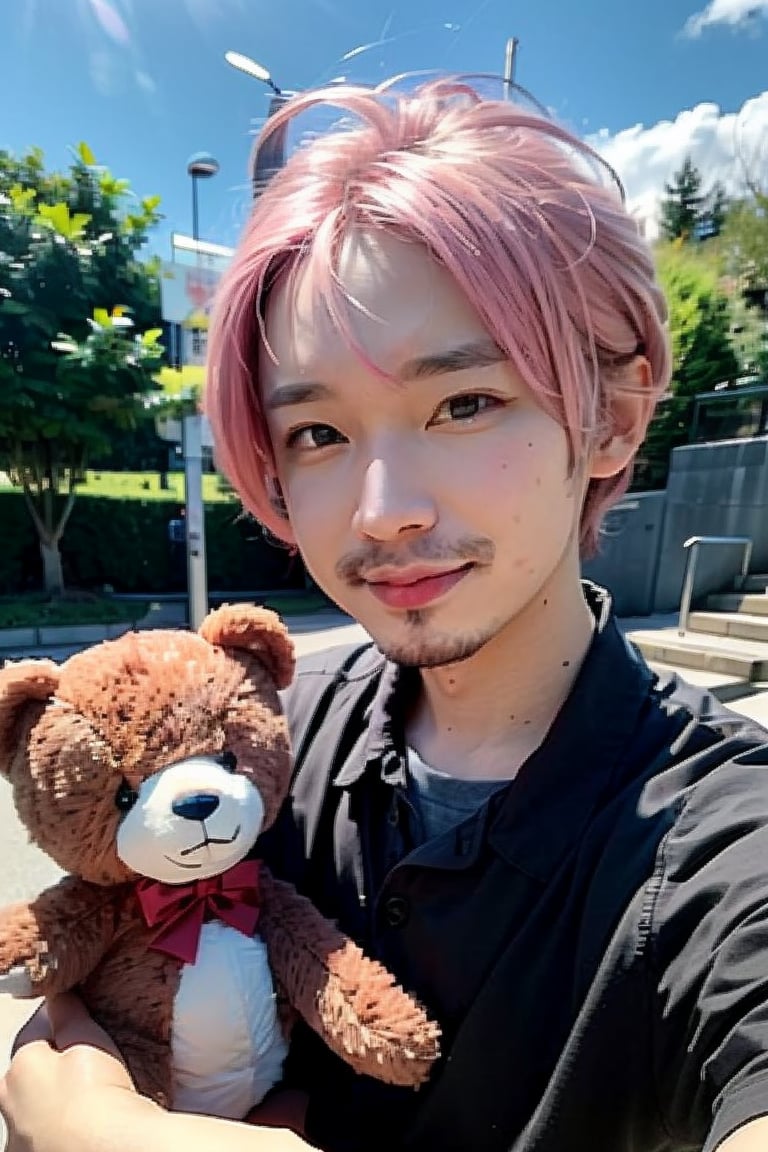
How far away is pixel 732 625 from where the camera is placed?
7.91m

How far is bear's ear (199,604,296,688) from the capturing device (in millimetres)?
1315

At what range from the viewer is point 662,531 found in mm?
11141

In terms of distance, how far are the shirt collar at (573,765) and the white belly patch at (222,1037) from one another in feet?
1.05

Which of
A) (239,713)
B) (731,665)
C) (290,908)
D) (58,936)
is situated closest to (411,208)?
(239,713)

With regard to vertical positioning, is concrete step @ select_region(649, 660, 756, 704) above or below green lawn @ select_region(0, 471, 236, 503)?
below

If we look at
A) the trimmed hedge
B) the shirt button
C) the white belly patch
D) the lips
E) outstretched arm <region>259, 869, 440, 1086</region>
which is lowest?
the trimmed hedge

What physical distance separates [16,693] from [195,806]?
0.32m

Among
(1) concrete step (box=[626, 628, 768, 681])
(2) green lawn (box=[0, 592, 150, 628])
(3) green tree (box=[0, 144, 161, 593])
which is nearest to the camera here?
(1) concrete step (box=[626, 628, 768, 681])

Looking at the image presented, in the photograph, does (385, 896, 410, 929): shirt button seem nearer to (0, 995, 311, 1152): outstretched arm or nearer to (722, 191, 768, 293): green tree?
(0, 995, 311, 1152): outstretched arm

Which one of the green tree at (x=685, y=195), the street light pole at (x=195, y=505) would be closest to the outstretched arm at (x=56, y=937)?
the street light pole at (x=195, y=505)

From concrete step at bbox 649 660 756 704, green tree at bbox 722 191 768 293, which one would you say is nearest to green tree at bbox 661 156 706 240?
green tree at bbox 722 191 768 293

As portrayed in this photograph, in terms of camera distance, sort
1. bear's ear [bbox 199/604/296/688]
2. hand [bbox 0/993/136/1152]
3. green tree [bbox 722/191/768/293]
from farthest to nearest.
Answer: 1. green tree [bbox 722/191/768/293]
2. bear's ear [bbox 199/604/296/688]
3. hand [bbox 0/993/136/1152]

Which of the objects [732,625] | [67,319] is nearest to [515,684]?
[732,625]

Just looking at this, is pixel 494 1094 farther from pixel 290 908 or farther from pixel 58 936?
pixel 58 936
